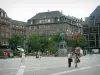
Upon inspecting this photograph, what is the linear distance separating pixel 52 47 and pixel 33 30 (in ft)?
128

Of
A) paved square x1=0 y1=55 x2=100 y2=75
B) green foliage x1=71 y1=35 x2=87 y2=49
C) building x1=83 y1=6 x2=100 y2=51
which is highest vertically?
building x1=83 y1=6 x2=100 y2=51

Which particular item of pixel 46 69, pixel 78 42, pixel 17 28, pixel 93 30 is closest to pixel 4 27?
pixel 17 28

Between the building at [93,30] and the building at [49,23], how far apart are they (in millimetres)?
8340

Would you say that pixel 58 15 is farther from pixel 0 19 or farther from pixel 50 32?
pixel 0 19

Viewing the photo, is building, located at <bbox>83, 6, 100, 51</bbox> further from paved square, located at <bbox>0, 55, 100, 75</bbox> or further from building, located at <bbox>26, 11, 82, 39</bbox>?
paved square, located at <bbox>0, 55, 100, 75</bbox>

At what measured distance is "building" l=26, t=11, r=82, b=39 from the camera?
121750 millimetres

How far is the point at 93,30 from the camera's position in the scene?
128750mm


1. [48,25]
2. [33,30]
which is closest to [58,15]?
[48,25]

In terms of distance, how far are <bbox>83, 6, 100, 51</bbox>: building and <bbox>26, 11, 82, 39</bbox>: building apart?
8.34 metres

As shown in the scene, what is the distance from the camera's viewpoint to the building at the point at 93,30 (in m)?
126

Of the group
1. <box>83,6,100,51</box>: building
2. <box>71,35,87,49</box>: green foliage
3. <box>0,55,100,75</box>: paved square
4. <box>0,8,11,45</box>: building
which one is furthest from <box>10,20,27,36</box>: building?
<box>0,55,100,75</box>: paved square

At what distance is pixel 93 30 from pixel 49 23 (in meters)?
23.2

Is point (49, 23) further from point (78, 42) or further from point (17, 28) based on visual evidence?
point (78, 42)

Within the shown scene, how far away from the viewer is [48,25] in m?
124
